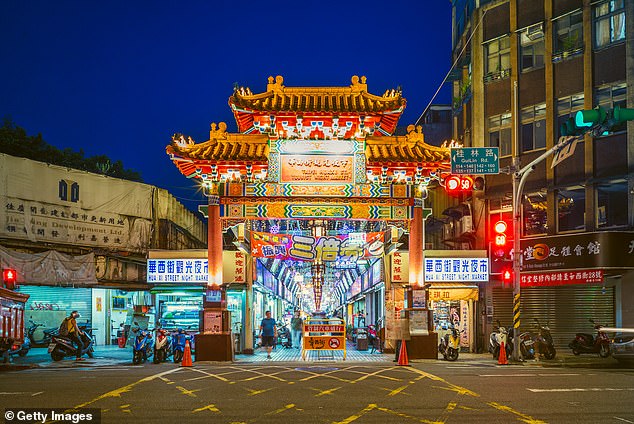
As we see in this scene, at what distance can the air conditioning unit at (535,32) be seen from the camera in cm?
2959

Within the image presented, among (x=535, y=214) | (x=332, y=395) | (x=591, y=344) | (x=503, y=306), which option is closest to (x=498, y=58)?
(x=535, y=214)

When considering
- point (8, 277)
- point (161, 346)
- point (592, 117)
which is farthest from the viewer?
point (8, 277)

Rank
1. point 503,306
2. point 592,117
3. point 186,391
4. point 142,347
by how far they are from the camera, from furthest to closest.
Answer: point 503,306, point 142,347, point 186,391, point 592,117

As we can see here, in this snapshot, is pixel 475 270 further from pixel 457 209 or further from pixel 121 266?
pixel 121 266

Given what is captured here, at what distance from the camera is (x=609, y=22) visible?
27.6 m

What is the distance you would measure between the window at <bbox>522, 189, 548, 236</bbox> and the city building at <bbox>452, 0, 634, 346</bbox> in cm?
5

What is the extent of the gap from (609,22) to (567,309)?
37.6ft

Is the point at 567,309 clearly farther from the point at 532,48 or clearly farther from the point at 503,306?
the point at 532,48

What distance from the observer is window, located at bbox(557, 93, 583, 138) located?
2811 centimetres

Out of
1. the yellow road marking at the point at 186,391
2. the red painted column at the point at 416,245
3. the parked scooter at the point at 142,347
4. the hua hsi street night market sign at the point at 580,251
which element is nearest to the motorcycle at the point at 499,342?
the red painted column at the point at 416,245

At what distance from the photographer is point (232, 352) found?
23547mm

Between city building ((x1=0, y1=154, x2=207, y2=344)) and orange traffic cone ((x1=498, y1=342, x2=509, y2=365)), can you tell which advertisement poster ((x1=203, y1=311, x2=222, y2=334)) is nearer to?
city building ((x1=0, y1=154, x2=207, y2=344))

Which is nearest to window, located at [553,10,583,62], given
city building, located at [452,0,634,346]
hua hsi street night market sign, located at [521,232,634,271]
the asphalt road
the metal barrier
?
city building, located at [452,0,634,346]

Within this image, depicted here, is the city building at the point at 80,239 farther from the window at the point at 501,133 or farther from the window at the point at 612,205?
the window at the point at 612,205
